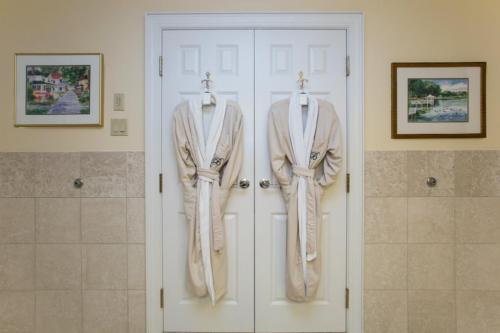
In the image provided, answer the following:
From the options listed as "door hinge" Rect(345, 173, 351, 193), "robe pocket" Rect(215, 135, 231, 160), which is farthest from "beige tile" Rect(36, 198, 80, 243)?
"door hinge" Rect(345, 173, 351, 193)

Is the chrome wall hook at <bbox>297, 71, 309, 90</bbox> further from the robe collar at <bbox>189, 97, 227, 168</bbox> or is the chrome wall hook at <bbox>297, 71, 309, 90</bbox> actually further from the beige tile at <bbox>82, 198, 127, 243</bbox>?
the beige tile at <bbox>82, 198, 127, 243</bbox>

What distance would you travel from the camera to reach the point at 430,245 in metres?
1.77

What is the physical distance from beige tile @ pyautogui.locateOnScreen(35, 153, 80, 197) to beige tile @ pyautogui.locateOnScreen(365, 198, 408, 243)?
181 cm

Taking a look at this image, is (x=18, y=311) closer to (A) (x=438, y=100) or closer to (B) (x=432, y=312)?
(B) (x=432, y=312)

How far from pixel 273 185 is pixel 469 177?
1.20 metres

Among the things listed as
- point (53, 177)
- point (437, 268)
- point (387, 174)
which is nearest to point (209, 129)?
point (53, 177)

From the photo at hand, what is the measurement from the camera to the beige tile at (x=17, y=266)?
1.76 m

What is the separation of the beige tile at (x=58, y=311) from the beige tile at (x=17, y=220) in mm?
365

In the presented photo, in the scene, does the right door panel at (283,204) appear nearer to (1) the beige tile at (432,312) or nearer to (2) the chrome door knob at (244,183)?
(2) the chrome door knob at (244,183)

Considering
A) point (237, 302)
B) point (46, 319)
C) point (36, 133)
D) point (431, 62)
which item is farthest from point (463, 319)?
point (36, 133)

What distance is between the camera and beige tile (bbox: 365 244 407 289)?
1.77 metres

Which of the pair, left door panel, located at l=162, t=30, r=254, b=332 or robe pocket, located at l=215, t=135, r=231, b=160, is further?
left door panel, located at l=162, t=30, r=254, b=332

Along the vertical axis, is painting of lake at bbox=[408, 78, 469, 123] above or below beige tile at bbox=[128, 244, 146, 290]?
above

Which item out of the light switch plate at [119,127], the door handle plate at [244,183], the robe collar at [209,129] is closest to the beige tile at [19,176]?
the light switch plate at [119,127]
